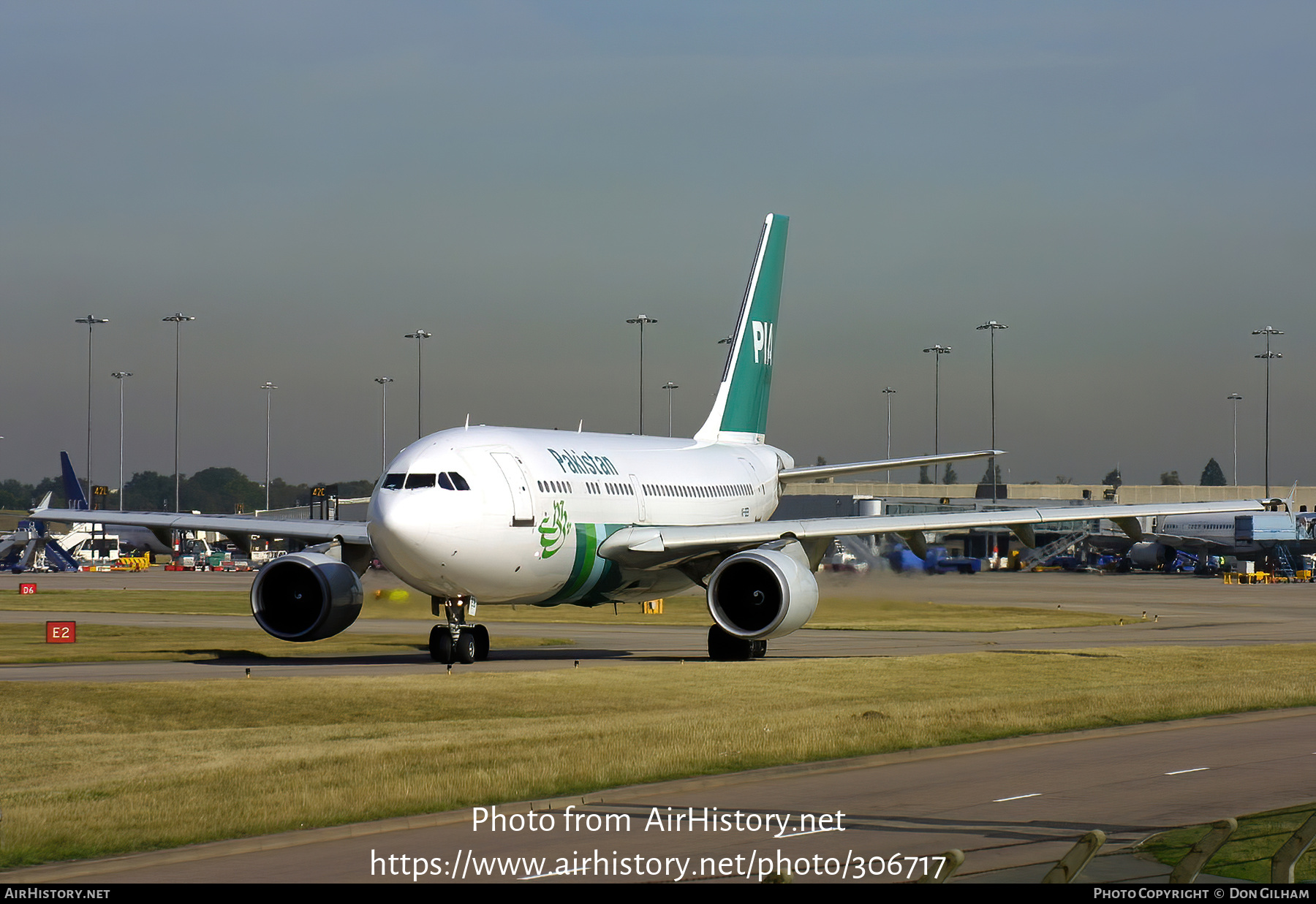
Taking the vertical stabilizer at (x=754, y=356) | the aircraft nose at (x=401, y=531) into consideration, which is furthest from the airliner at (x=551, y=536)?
the vertical stabilizer at (x=754, y=356)

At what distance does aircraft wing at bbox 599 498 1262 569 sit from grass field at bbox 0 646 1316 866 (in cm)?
325

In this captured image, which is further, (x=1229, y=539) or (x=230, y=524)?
(x=1229, y=539)

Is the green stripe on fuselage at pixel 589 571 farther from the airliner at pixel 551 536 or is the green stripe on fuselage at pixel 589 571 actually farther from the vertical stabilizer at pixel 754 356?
the vertical stabilizer at pixel 754 356

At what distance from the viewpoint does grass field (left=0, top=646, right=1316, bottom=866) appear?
13.5 metres

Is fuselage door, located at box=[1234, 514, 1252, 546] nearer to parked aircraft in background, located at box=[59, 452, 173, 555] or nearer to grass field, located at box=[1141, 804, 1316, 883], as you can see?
parked aircraft in background, located at box=[59, 452, 173, 555]

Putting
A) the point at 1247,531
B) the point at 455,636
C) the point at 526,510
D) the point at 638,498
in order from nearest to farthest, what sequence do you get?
the point at 526,510, the point at 455,636, the point at 638,498, the point at 1247,531

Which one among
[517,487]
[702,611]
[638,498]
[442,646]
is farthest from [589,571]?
[702,611]

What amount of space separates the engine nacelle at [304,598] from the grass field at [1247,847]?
21418 mm

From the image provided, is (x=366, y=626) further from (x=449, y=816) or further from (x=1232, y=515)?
(x=1232, y=515)

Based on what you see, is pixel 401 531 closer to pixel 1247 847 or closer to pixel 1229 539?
pixel 1247 847

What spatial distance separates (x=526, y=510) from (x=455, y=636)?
2952 millimetres

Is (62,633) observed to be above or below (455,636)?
below

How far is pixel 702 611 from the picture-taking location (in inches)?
1991
